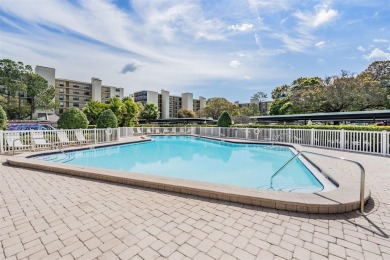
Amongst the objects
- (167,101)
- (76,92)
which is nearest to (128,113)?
(76,92)

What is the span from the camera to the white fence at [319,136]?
8406mm

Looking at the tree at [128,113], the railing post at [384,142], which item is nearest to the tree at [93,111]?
the tree at [128,113]

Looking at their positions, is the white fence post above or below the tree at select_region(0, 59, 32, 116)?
below

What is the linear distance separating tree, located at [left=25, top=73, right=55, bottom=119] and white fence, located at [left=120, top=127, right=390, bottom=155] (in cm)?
3002

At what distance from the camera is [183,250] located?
6.67 ft

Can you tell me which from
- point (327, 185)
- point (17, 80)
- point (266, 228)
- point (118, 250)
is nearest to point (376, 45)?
point (327, 185)

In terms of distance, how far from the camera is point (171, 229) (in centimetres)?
246

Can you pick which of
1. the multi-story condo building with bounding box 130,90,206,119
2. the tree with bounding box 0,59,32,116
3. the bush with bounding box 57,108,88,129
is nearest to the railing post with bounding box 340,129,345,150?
the bush with bounding box 57,108,88,129

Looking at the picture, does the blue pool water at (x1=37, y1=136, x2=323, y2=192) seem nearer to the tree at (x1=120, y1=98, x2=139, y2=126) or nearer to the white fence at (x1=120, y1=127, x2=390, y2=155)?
the white fence at (x1=120, y1=127, x2=390, y2=155)

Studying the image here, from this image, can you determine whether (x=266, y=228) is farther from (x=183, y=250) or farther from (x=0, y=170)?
(x=0, y=170)

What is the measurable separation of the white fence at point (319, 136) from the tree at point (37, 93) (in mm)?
30024

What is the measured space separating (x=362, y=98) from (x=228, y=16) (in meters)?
19.5

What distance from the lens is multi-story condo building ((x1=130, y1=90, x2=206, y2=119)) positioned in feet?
234

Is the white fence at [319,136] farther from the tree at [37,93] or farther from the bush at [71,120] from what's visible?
the tree at [37,93]
